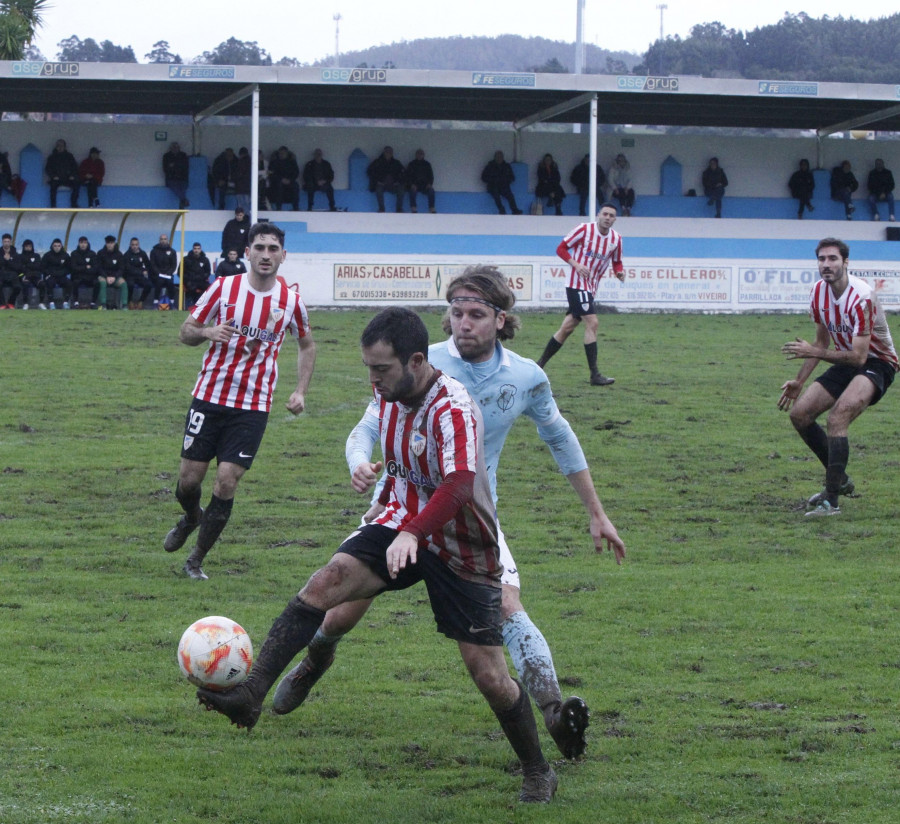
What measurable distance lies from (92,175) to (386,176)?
672cm

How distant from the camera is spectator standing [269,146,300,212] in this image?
2880 centimetres

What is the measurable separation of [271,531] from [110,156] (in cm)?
2330

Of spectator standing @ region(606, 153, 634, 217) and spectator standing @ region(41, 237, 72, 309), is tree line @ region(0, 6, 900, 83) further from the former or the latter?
spectator standing @ region(41, 237, 72, 309)

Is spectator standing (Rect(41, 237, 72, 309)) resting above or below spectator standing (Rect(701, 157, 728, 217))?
below

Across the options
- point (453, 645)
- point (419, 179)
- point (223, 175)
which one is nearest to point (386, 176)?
point (419, 179)

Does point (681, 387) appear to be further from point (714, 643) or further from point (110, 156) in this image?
point (110, 156)

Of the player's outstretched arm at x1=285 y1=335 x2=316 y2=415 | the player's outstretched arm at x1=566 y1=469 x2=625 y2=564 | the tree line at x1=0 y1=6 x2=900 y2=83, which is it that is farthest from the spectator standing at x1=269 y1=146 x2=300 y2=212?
the tree line at x1=0 y1=6 x2=900 y2=83

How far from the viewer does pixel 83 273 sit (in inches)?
933

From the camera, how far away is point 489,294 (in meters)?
5.03

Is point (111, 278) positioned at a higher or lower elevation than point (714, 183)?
lower

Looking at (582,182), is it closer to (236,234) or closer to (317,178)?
(317,178)

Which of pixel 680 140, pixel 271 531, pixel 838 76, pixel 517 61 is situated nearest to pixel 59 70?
pixel 680 140

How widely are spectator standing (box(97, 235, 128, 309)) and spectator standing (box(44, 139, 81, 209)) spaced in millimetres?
5054

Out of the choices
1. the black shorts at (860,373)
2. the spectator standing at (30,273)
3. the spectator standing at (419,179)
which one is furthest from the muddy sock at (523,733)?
the spectator standing at (419,179)
